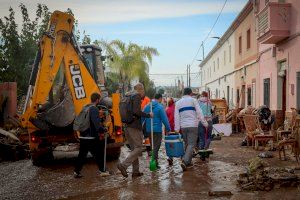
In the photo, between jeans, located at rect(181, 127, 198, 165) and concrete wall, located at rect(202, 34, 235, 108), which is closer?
jeans, located at rect(181, 127, 198, 165)

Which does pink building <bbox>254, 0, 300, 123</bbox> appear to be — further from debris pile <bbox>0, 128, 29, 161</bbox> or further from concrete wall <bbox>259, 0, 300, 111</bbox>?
debris pile <bbox>0, 128, 29, 161</bbox>

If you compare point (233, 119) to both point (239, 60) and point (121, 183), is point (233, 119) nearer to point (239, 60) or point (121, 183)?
point (239, 60)

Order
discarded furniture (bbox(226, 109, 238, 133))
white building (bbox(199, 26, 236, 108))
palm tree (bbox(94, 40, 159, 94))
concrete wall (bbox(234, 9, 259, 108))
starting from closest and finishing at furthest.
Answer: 1. discarded furniture (bbox(226, 109, 238, 133))
2. concrete wall (bbox(234, 9, 259, 108))
3. white building (bbox(199, 26, 236, 108))
4. palm tree (bbox(94, 40, 159, 94))

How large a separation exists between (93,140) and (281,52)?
1042 centimetres

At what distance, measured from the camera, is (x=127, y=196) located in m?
6.99

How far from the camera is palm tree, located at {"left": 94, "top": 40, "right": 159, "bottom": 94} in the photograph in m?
36.3

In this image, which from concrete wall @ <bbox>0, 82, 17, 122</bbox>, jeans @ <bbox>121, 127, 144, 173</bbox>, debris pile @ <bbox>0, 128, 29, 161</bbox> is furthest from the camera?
concrete wall @ <bbox>0, 82, 17, 122</bbox>

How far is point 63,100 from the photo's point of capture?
1091cm

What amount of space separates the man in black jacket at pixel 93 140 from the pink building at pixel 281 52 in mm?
8145

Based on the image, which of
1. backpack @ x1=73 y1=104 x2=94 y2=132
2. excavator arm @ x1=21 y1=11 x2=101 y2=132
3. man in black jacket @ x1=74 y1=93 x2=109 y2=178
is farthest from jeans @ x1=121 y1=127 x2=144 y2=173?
excavator arm @ x1=21 y1=11 x2=101 y2=132

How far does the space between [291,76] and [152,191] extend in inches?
388

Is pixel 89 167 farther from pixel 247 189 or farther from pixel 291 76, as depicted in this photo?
pixel 291 76

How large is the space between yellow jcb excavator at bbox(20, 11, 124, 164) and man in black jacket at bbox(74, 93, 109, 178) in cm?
133

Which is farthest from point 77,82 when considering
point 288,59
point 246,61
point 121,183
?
point 246,61
